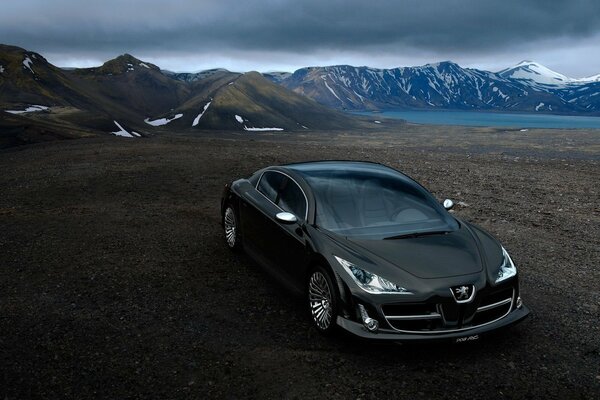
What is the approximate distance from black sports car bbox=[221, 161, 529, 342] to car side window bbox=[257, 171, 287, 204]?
0.02 metres

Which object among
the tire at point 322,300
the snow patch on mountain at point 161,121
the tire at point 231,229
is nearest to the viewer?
the tire at point 322,300

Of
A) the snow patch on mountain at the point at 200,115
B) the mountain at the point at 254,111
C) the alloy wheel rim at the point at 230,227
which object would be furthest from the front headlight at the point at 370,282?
the snow patch on mountain at the point at 200,115

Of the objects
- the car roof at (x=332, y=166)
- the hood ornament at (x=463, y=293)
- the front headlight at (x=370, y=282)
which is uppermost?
the car roof at (x=332, y=166)

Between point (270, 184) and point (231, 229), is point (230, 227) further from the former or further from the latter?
point (270, 184)

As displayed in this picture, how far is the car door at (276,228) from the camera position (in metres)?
5.63

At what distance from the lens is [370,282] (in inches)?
182

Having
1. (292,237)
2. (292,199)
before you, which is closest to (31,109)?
(292,199)

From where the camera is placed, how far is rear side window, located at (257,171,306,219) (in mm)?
5969

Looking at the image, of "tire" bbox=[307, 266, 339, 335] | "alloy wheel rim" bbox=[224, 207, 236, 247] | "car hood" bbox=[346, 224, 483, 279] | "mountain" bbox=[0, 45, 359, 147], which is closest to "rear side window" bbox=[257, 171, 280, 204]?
"alloy wheel rim" bbox=[224, 207, 236, 247]

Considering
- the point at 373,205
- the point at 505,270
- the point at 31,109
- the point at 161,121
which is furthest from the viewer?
the point at 161,121

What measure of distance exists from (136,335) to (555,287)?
554 cm

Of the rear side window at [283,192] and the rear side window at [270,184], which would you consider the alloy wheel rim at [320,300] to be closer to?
the rear side window at [283,192]

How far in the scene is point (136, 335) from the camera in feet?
16.9

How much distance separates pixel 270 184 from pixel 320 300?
226cm
